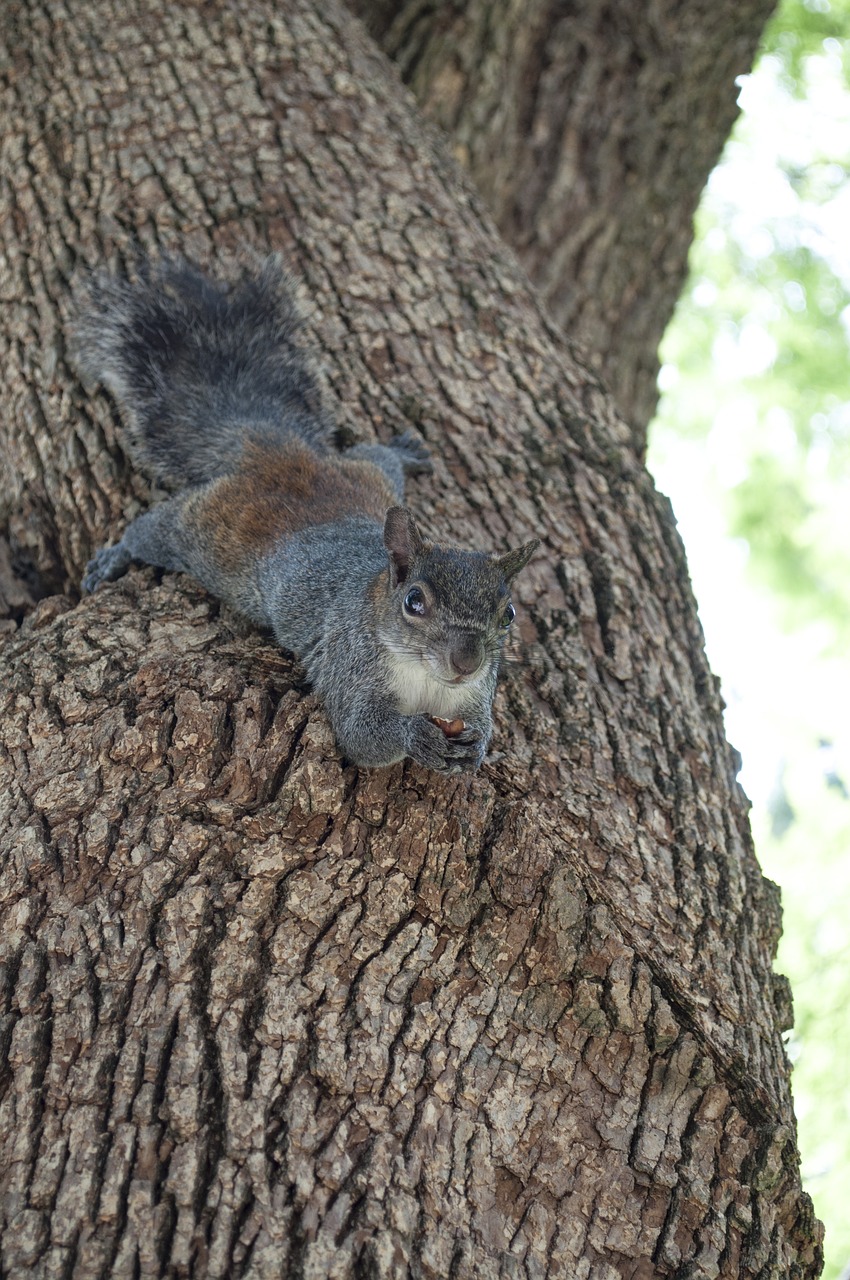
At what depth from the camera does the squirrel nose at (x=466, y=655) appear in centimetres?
243

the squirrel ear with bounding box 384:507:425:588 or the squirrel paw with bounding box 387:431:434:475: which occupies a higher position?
the squirrel ear with bounding box 384:507:425:588

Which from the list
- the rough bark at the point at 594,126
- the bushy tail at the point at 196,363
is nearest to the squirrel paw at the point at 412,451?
the bushy tail at the point at 196,363

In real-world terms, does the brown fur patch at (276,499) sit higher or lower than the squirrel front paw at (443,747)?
lower

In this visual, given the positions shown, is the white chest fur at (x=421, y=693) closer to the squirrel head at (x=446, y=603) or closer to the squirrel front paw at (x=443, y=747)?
the squirrel head at (x=446, y=603)

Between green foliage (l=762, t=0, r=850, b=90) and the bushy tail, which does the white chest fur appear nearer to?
the bushy tail

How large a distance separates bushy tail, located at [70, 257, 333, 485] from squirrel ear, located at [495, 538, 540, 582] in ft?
4.00

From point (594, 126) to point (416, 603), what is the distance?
3675 mm

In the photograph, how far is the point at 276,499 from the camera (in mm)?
3363

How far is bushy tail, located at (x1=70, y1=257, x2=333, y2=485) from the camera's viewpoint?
3.57 metres

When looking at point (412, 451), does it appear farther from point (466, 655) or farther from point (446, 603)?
point (466, 655)

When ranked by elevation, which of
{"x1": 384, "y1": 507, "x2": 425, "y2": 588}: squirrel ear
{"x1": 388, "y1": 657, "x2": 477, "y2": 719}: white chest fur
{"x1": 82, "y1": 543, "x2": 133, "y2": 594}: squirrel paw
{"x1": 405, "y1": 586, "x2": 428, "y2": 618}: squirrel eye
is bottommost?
{"x1": 82, "y1": 543, "x2": 133, "y2": 594}: squirrel paw

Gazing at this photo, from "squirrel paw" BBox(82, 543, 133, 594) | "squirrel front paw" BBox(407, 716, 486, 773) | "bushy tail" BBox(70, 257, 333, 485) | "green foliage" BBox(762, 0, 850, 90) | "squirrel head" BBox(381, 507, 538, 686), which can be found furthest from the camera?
"green foliage" BBox(762, 0, 850, 90)

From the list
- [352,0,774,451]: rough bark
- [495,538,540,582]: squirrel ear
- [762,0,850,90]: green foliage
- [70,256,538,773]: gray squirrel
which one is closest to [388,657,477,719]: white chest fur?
[70,256,538,773]: gray squirrel

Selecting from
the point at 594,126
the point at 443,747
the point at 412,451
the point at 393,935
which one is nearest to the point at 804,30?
the point at 594,126
